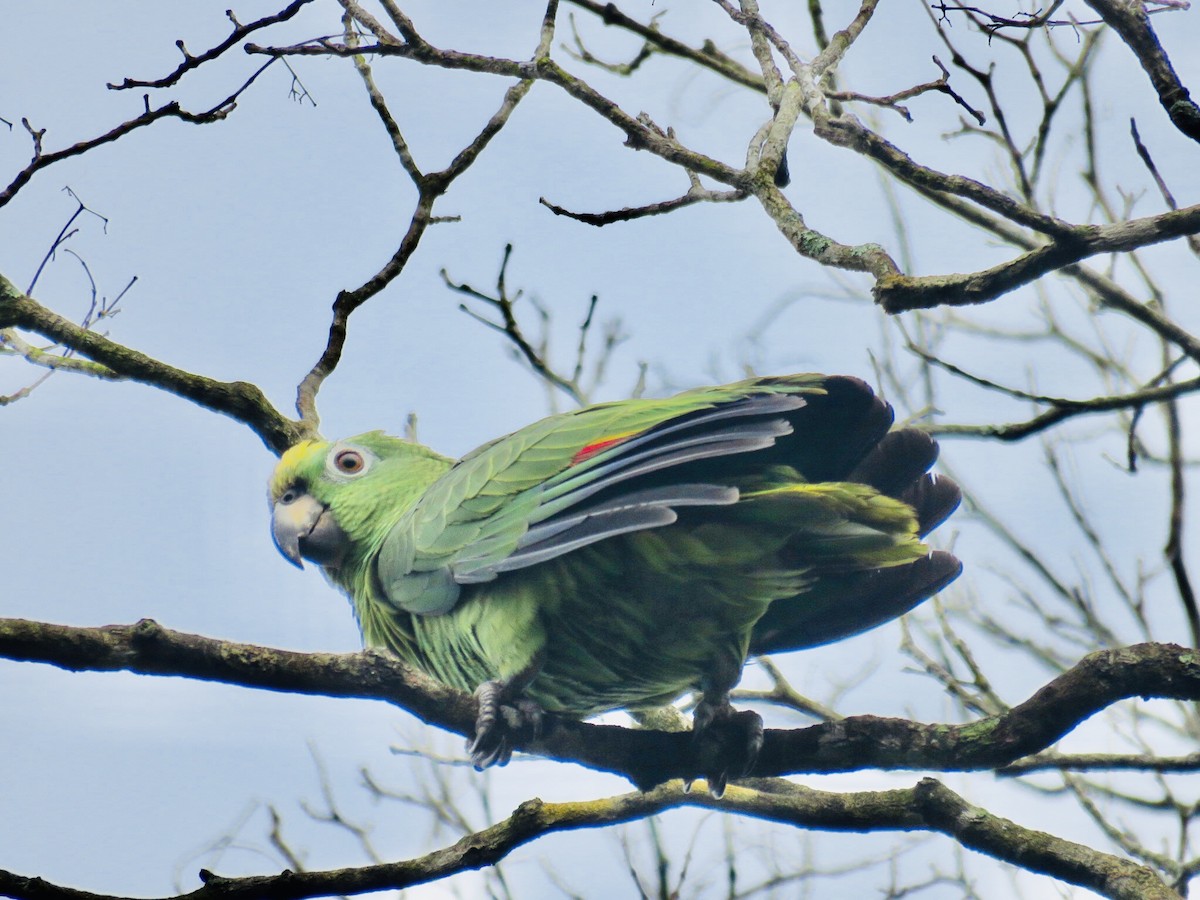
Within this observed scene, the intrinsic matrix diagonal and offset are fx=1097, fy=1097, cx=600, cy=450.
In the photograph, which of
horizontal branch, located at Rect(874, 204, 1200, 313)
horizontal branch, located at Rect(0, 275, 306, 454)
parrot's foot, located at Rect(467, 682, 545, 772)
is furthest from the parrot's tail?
horizontal branch, located at Rect(0, 275, 306, 454)

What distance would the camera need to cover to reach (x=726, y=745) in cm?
282

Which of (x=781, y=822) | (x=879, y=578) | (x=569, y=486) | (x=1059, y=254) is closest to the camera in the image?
(x=1059, y=254)

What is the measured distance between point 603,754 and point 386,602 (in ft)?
2.77

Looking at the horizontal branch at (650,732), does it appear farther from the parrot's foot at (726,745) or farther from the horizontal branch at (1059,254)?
the horizontal branch at (1059,254)

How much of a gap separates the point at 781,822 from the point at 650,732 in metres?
0.42

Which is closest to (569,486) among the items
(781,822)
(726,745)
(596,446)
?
(596,446)

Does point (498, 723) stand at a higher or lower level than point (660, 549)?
lower

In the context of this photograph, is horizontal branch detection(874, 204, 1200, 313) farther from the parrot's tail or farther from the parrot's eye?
the parrot's eye

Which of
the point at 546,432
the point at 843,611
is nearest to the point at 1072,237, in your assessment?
the point at 843,611

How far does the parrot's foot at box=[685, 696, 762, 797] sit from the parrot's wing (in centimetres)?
64

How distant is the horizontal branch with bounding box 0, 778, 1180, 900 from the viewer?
2271mm

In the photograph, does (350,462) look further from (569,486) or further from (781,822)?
(781,822)

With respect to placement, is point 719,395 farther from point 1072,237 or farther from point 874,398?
point 1072,237

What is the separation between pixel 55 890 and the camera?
2.15 m
